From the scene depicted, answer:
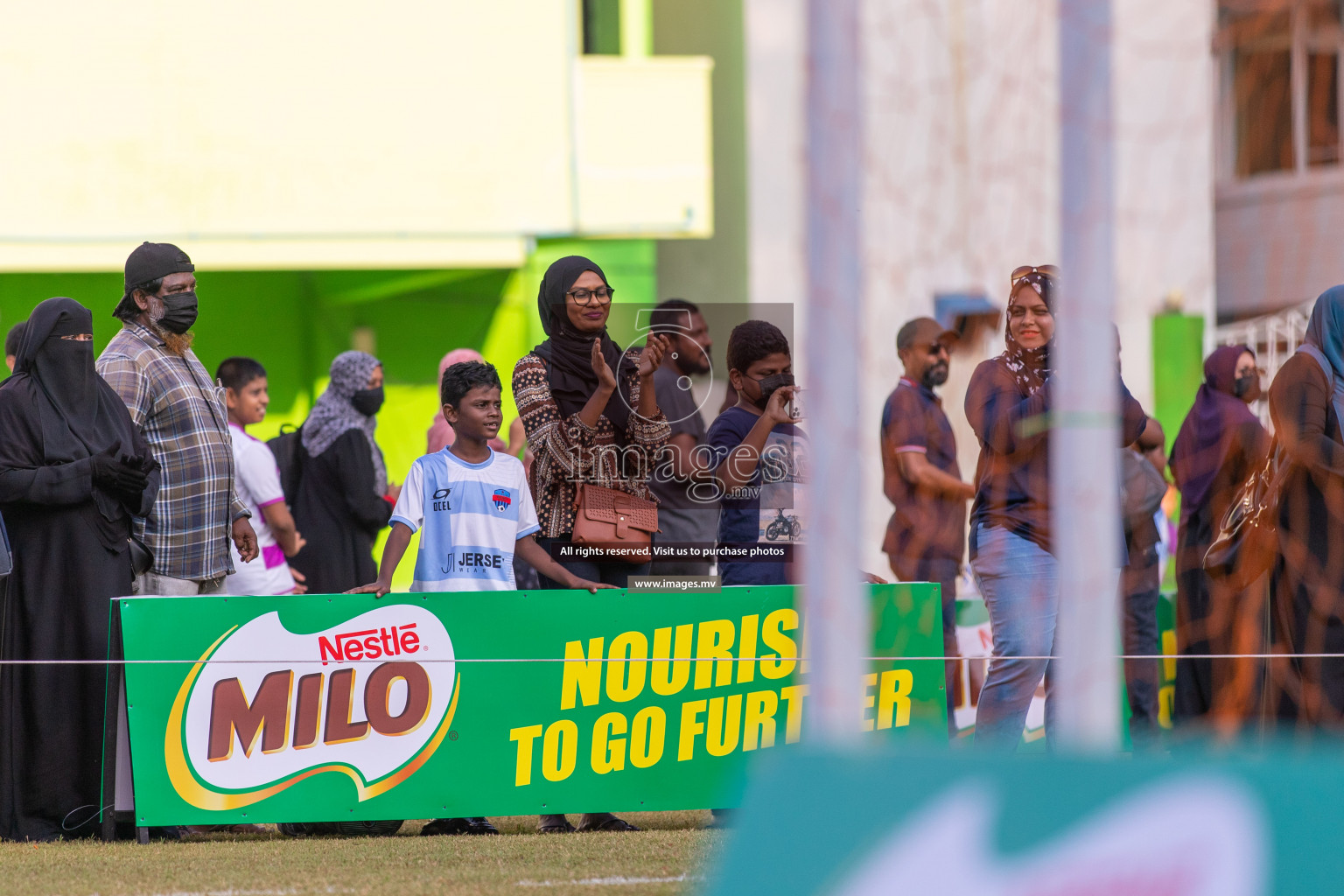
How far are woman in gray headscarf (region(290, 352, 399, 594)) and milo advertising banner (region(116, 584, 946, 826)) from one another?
81.4 inches

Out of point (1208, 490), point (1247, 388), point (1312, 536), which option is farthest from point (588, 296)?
point (1247, 388)

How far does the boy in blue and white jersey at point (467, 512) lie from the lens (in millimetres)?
5094

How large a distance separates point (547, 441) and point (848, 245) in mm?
3101

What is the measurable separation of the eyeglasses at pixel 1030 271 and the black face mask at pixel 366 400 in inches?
133

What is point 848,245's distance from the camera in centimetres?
225

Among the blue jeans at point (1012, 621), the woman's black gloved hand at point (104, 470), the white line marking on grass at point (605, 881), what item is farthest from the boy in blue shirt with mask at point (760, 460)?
the woman's black gloved hand at point (104, 470)

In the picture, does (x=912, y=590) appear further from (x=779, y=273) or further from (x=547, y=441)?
(x=779, y=273)

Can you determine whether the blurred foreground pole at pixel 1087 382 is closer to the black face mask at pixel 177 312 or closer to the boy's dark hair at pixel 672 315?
the boy's dark hair at pixel 672 315

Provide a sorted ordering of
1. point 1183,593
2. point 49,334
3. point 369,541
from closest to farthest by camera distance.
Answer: point 49,334
point 1183,593
point 369,541

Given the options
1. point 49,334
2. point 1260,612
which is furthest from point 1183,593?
point 49,334

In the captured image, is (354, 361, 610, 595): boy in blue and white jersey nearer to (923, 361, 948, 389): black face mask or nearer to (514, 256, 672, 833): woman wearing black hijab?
(514, 256, 672, 833): woman wearing black hijab

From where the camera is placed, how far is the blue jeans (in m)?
4.75

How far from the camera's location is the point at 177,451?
5.27 meters

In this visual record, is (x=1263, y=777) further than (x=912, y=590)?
No
